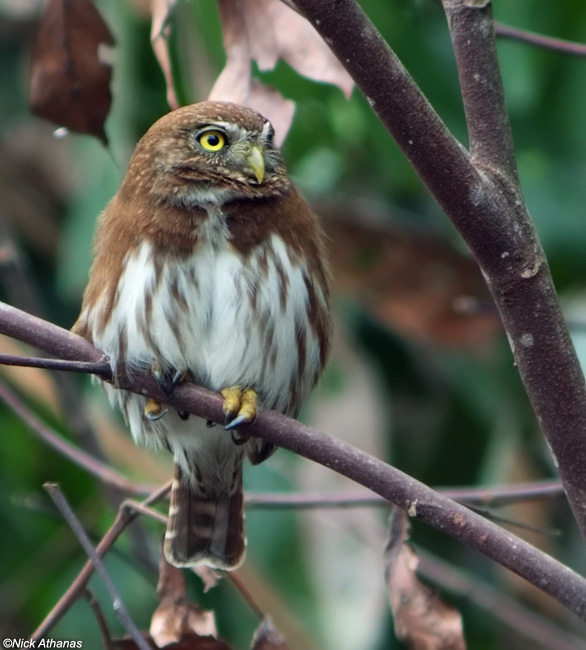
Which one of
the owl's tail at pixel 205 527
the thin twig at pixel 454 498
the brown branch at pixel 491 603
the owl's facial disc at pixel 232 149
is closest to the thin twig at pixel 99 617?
the thin twig at pixel 454 498

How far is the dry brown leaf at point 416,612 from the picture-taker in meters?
2.45

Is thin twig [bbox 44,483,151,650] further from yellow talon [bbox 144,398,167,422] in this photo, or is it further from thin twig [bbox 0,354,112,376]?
yellow talon [bbox 144,398,167,422]

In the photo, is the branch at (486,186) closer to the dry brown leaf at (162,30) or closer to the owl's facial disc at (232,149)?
the dry brown leaf at (162,30)

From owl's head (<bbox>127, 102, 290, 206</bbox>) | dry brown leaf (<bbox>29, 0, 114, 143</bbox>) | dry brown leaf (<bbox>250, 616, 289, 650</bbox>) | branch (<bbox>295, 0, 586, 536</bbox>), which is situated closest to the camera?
branch (<bbox>295, 0, 586, 536</bbox>)

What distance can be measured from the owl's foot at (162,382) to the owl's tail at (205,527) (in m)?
0.38

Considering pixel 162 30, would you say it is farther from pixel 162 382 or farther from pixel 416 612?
pixel 416 612

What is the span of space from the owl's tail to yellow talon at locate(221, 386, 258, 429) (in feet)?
1.82

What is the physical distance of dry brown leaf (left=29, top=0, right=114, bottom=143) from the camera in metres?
2.77

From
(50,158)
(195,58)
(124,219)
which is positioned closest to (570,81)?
(195,58)

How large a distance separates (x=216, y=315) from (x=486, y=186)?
1.06 meters

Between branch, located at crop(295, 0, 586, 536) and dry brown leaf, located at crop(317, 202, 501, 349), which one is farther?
dry brown leaf, located at crop(317, 202, 501, 349)

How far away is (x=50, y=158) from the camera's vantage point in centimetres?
559

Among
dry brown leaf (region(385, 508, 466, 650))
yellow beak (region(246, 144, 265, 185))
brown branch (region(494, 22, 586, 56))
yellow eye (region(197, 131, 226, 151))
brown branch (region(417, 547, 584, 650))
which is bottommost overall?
dry brown leaf (region(385, 508, 466, 650))

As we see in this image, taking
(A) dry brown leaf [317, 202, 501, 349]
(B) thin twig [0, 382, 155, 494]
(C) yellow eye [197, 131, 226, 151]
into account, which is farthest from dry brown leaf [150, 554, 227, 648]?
(A) dry brown leaf [317, 202, 501, 349]
